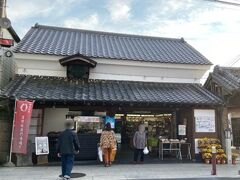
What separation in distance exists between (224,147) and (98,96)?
A: 263 inches

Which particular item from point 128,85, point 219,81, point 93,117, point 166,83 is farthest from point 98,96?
point 219,81

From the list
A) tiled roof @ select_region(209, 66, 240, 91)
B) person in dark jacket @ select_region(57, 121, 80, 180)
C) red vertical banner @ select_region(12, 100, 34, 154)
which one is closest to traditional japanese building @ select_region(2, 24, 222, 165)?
red vertical banner @ select_region(12, 100, 34, 154)

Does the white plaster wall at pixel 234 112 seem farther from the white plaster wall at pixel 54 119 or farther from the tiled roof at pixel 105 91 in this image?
the white plaster wall at pixel 54 119

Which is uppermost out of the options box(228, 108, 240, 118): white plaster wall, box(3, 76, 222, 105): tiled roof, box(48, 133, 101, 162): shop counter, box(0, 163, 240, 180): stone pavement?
box(3, 76, 222, 105): tiled roof

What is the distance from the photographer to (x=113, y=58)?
15.2 m

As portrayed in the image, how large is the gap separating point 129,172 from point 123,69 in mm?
6599

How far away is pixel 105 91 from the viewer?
13914mm

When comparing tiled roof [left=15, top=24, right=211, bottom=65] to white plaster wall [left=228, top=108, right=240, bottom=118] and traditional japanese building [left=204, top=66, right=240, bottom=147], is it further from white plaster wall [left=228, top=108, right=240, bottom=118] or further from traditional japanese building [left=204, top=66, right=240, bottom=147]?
white plaster wall [left=228, top=108, right=240, bottom=118]

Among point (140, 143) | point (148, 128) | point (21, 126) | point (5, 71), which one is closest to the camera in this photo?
point (21, 126)

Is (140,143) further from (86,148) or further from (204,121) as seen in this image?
(204,121)

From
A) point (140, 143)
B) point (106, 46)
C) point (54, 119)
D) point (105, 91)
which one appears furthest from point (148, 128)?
point (54, 119)

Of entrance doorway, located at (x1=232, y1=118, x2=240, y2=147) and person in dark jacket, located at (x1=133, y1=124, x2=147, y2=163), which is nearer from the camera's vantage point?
person in dark jacket, located at (x1=133, y1=124, x2=147, y2=163)

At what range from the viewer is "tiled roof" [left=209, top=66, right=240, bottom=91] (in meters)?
13.8

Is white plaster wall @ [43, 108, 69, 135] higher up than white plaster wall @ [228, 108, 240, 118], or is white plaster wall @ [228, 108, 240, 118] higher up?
white plaster wall @ [228, 108, 240, 118]
